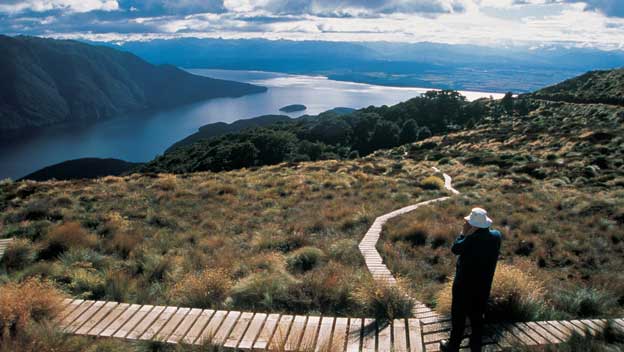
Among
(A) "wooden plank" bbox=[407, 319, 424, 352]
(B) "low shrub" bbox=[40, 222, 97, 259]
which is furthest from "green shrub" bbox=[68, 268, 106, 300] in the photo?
(A) "wooden plank" bbox=[407, 319, 424, 352]

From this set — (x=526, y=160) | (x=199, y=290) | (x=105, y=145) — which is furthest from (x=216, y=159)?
(x=105, y=145)

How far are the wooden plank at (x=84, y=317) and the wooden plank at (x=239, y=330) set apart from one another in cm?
211

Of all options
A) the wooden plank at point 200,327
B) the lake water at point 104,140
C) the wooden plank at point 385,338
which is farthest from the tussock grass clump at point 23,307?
the lake water at point 104,140

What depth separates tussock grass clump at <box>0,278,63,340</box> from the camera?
4.71 metres

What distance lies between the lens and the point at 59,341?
4426mm

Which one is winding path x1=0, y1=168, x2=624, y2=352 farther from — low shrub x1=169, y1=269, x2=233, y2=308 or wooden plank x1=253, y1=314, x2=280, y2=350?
low shrub x1=169, y1=269, x2=233, y2=308

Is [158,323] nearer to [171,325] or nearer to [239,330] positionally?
[171,325]

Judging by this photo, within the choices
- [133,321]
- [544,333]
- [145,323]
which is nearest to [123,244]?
[133,321]

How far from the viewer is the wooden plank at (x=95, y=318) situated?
5074mm

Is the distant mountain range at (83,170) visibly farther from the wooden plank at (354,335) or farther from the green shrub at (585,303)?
the green shrub at (585,303)

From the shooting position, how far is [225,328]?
509cm

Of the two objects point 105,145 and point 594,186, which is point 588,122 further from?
Answer: point 105,145

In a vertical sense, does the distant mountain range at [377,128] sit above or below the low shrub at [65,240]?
below

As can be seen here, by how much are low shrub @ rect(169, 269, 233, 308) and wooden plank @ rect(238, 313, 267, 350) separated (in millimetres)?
866
